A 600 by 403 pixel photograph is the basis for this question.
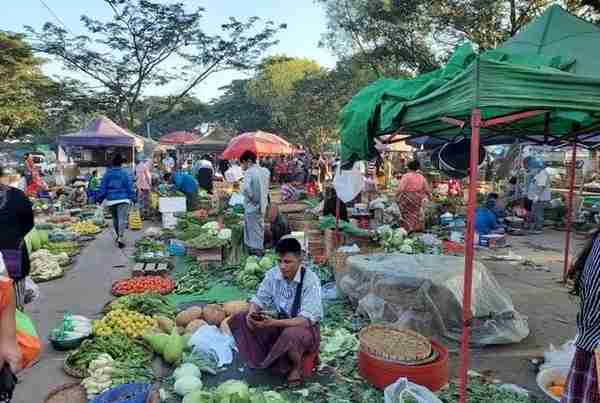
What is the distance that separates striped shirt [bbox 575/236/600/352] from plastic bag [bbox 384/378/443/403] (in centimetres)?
115

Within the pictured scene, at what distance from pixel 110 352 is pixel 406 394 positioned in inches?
108

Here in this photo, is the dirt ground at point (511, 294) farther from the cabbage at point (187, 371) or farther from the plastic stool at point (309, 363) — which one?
the plastic stool at point (309, 363)

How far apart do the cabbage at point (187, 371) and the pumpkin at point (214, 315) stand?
3.73 ft

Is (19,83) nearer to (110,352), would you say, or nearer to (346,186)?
(346,186)

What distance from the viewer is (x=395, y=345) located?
3926 millimetres

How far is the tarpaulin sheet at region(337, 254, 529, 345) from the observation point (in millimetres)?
4723

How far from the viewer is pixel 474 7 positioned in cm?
1789

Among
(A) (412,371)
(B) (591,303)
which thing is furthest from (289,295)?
(B) (591,303)

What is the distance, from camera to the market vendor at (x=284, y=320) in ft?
12.4

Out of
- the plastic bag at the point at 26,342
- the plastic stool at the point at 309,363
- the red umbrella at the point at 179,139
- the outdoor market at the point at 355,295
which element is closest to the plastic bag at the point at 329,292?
the outdoor market at the point at 355,295

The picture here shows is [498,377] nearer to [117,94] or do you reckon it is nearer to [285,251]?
[285,251]

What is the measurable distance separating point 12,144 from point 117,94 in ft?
34.5

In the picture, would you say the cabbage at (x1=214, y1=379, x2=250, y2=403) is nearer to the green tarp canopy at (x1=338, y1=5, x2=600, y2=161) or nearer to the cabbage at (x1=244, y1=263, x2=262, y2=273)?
the green tarp canopy at (x1=338, y1=5, x2=600, y2=161)

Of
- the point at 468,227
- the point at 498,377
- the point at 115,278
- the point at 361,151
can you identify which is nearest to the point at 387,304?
the point at 498,377
